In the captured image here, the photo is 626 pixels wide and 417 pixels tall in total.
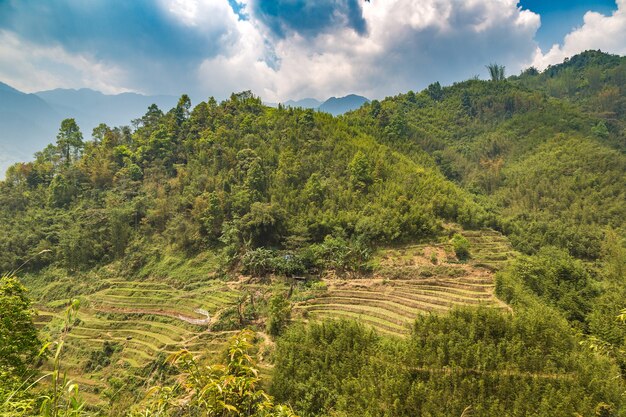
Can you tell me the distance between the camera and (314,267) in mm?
27781

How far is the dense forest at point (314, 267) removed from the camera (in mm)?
9188

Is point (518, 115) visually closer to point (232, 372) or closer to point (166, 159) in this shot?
point (166, 159)

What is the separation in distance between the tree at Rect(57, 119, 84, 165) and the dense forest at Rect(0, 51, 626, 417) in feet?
0.88

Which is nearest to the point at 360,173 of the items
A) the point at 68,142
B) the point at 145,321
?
the point at 145,321

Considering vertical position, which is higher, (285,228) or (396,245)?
(285,228)

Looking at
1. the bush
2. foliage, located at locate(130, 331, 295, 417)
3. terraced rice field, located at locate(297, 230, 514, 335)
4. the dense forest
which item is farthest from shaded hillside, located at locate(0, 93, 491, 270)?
foliage, located at locate(130, 331, 295, 417)

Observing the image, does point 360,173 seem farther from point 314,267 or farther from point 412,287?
point 412,287

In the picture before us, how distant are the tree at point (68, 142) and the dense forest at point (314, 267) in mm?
268

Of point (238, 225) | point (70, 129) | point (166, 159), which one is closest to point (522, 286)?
point (238, 225)

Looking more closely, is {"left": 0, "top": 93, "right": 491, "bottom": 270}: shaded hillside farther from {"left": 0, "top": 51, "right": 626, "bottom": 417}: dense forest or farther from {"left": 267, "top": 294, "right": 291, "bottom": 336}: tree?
{"left": 267, "top": 294, "right": 291, "bottom": 336}: tree

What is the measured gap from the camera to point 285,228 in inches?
1232

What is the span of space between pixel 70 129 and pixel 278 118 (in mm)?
36439

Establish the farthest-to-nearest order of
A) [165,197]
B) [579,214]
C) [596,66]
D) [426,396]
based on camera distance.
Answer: [596,66] → [165,197] → [579,214] → [426,396]

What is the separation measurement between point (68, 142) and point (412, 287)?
57.8m
